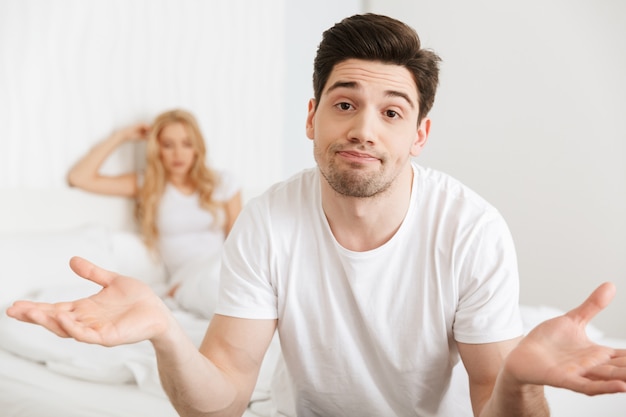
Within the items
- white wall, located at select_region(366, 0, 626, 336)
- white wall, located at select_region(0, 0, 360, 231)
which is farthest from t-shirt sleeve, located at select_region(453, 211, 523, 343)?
white wall, located at select_region(366, 0, 626, 336)

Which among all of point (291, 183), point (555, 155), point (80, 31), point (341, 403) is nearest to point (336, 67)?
point (291, 183)

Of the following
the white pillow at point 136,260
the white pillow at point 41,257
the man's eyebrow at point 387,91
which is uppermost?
the man's eyebrow at point 387,91

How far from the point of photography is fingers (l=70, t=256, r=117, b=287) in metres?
1.09

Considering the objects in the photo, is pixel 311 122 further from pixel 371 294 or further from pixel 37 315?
pixel 37 315

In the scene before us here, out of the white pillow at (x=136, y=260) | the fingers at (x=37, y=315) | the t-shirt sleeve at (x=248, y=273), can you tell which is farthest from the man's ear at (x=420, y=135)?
the white pillow at (x=136, y=260)

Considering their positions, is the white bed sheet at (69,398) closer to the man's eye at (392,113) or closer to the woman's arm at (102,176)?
the man's eye at (392,113)

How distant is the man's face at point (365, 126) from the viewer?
137 centimetres

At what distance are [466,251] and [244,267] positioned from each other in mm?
462

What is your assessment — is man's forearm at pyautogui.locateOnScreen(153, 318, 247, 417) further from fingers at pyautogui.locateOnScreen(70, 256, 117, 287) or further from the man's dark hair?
the man's dark hair

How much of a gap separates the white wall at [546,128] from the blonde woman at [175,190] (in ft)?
5.35

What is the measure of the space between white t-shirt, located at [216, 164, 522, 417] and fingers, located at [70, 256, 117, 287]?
341 millimetres

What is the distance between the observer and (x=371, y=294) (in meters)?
1.40

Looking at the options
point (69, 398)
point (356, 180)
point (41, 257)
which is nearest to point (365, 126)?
point (356, 180)

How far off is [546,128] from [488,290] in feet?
8.49
